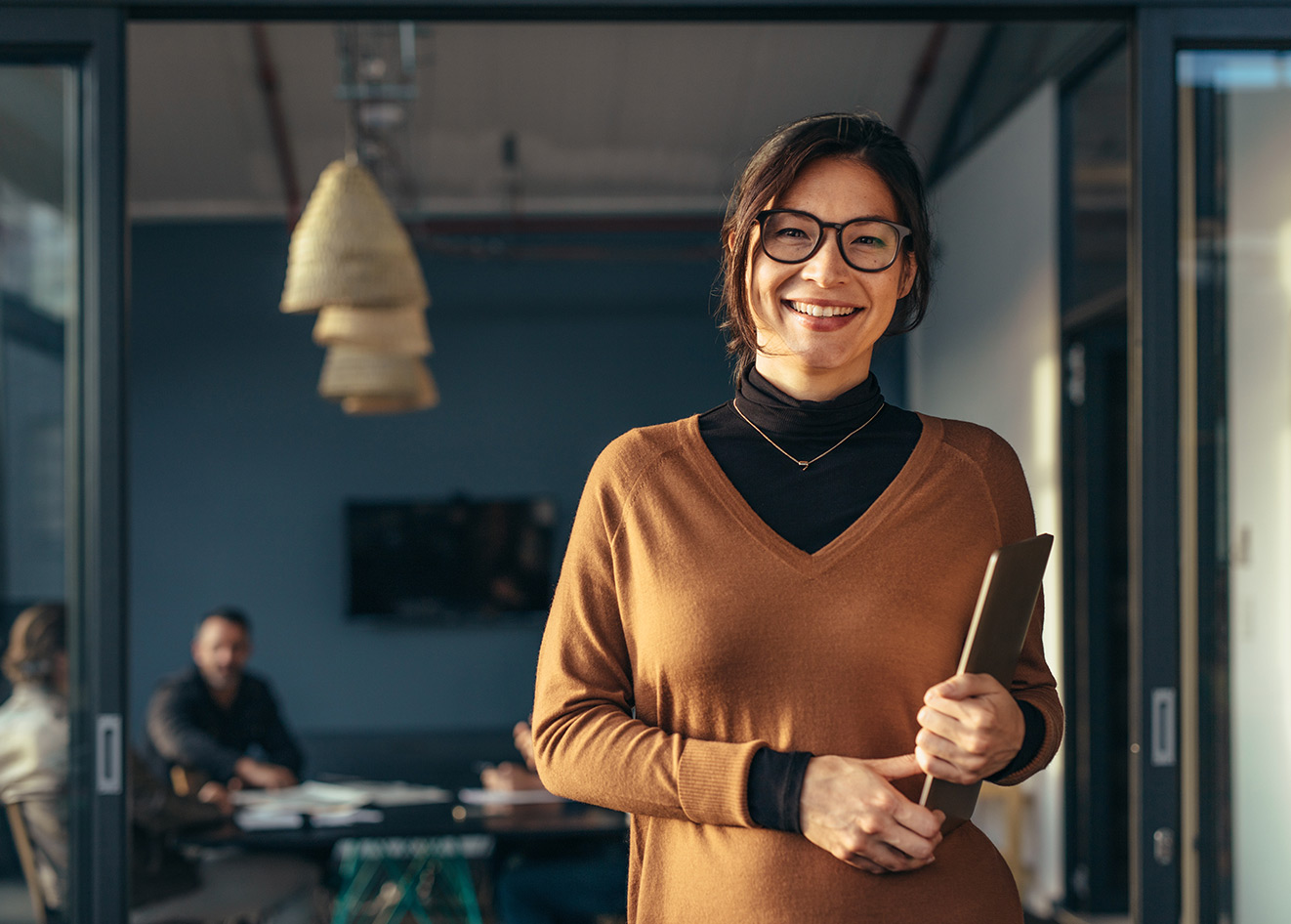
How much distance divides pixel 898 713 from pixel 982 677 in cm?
8

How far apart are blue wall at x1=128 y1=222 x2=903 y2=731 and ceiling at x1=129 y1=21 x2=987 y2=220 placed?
0.45 m

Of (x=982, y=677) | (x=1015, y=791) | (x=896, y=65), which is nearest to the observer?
(x=982, y=677)

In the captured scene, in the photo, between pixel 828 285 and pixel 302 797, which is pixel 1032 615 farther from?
pixel 302 797

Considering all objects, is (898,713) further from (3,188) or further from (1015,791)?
(1015,791)

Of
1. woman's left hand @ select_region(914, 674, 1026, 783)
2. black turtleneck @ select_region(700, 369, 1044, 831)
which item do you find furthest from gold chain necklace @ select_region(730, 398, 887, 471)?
woman's left hand @ select_region(914, 674, 1026, 783)

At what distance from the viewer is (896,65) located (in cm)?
655

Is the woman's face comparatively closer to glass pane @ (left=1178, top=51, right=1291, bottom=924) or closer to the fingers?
the fingers

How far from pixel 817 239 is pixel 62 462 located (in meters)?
1.35

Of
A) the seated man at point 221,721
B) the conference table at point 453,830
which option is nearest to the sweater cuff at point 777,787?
the conference table at point 453,830

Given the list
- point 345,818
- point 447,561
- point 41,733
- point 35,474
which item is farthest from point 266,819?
point 447,561

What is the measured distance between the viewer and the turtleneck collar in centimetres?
125

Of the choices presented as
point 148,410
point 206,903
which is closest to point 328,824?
point 206,903

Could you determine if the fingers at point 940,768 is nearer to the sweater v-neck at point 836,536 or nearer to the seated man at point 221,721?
the sweater v-neck at point 836,536

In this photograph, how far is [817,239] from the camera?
1203 millimetres
